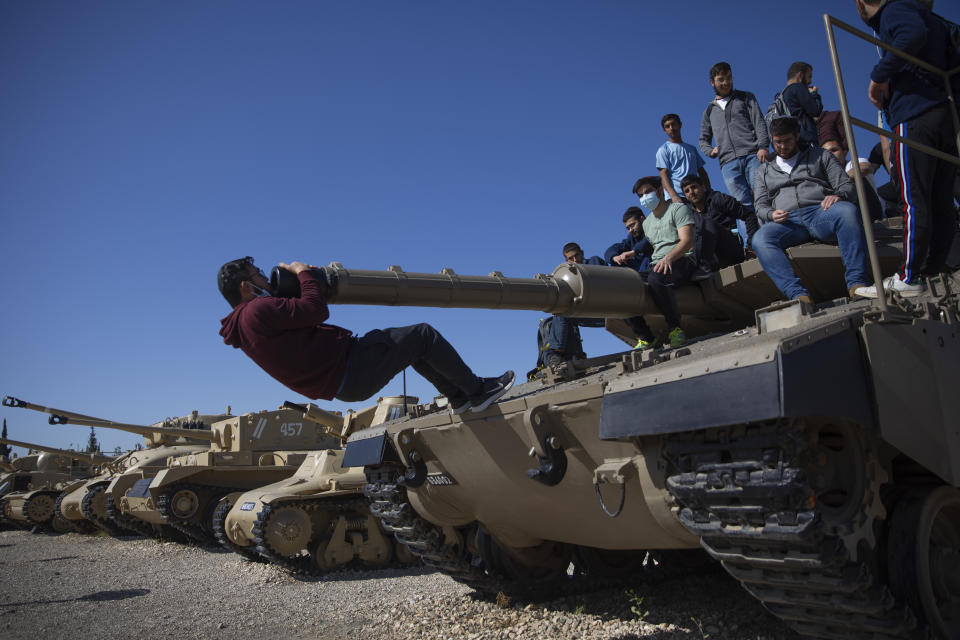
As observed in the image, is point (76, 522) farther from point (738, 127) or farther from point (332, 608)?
point (738, 127)

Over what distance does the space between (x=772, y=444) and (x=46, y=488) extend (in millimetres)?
20780

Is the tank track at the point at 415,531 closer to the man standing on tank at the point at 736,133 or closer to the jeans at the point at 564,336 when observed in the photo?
the jeans at the point at 564,336

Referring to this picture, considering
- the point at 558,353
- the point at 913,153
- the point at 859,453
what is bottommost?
the point at 859,453

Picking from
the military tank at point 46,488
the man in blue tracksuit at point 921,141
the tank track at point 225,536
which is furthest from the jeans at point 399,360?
the military tank at point 46,488

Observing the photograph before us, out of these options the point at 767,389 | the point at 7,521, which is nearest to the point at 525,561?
the point at 767,389

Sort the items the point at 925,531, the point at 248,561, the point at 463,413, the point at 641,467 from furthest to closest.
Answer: the point at 248,561, the point at 463,413, the point at 641,467, the point at 925,531

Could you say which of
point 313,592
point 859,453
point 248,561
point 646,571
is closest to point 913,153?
point 859,453

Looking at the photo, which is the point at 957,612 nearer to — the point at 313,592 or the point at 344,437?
the point at 313,592

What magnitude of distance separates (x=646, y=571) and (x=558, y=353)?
2266 mm

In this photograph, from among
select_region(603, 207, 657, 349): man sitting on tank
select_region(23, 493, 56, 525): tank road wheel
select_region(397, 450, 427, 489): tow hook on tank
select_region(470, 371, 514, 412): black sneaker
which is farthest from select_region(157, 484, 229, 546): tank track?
select_region(470, 371, 514, 412): black sneaker

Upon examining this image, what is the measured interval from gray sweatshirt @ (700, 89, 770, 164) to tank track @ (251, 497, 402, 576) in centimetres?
710

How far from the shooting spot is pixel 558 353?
7.87m


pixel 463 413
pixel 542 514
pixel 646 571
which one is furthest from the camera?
pixel 646 571

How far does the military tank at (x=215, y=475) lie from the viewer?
14125 mm
